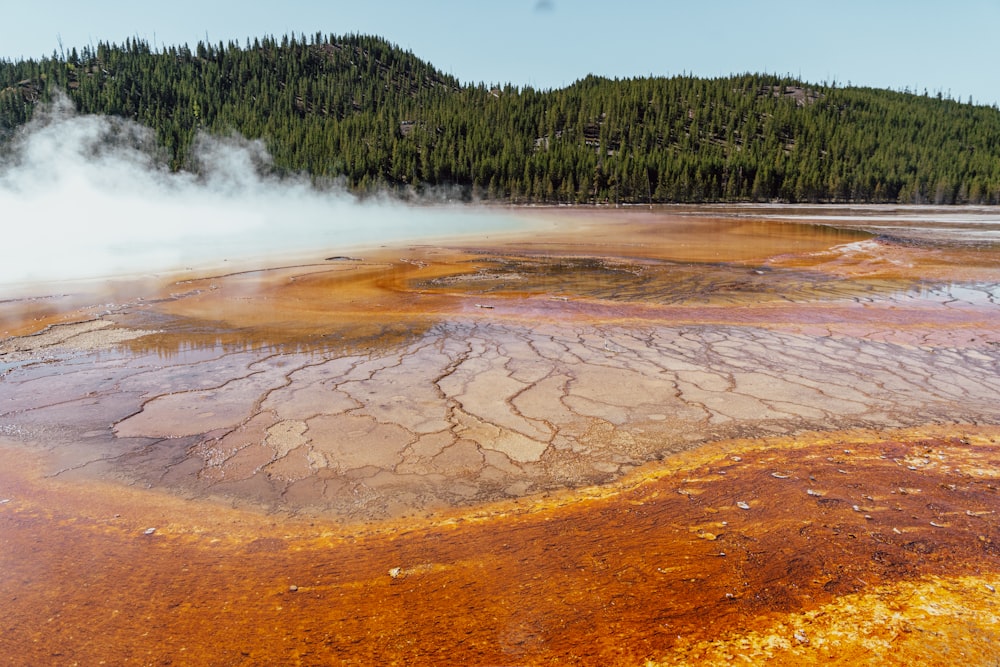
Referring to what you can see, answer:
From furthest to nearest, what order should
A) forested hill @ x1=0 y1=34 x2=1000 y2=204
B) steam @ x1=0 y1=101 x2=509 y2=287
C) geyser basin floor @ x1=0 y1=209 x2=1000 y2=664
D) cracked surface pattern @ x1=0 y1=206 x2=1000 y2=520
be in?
forested hill @ x1=0 y1=34 x2=1000 y2=204, steam @ x1=0 y1=101 x2=509 y2=287, cracked surface pattern @ x1=0 y1=206 x2=1000 y2=520, geyser basin floor @ x1=0 y1=209 x2=1000 y2=664

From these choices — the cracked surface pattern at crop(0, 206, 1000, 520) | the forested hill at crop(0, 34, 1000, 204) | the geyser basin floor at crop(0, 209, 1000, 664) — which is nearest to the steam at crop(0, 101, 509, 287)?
the forested hill at crop(0, 34, 1000, 204)

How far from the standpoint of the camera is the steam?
17766 millimetres

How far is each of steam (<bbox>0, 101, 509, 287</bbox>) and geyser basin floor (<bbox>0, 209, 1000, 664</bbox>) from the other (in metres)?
9.84

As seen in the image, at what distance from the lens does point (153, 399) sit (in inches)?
213

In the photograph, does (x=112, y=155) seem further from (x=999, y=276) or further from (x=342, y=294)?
(x=999, y=276)

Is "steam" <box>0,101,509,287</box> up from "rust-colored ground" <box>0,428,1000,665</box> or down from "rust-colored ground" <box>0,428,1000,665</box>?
up

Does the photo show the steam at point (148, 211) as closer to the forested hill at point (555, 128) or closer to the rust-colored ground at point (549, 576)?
the forested hill at point (555, 128)

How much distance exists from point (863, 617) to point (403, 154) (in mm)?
82847

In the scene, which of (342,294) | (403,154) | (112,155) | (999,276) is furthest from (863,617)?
(112,155)

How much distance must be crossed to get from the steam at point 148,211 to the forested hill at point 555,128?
417cm

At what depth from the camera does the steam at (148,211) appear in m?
17.8

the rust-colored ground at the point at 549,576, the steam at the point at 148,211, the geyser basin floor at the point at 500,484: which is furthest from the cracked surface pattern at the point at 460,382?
the steam at the point at 148,211

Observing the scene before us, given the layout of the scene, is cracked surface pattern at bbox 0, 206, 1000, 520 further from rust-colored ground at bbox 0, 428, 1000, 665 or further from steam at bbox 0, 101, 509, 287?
steam at bbox 0, 101, 509, 287

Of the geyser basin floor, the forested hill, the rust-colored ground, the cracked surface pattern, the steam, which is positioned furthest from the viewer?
the forested hill
